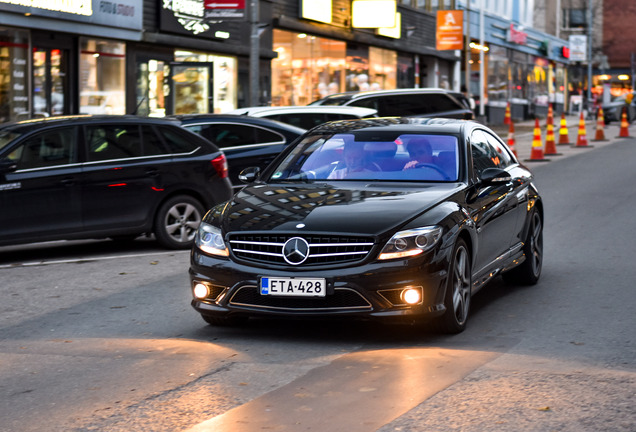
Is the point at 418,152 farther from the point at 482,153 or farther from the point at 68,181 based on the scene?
the point at 68,181

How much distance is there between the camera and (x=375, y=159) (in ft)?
28.7

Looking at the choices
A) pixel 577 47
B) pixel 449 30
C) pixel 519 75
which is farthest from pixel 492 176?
pixel 577 47

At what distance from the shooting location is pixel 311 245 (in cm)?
735

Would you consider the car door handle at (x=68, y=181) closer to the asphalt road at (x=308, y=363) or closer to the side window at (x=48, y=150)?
the side window at (x=48, y=150)

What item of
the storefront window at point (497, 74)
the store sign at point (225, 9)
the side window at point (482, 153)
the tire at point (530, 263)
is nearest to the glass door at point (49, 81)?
the store sign at point (225, 9)

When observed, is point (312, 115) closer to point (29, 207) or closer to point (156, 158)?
point (156, 158)

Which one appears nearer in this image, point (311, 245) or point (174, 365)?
point (174, 365)

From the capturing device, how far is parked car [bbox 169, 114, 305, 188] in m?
15.7

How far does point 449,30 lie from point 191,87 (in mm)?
16121

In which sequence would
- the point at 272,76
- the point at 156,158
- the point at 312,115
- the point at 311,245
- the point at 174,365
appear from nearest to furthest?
the point at 174,365 → the point at 311,245 → the point at 156,158 → the point at 312,115 → the point at 272,76

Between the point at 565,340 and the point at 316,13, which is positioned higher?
the point at 316,13

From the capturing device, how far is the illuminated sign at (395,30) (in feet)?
129

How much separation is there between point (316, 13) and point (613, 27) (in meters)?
68.3

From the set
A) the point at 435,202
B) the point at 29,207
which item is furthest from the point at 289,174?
the point at 29,207
